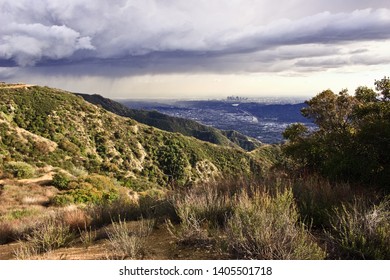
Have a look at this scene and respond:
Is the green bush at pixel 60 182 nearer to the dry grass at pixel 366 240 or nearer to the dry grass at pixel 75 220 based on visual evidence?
the dry grass at pixel 75 220

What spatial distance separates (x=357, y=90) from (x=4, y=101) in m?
46.3

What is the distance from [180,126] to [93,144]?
4992 inches

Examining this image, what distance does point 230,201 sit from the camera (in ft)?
19.0

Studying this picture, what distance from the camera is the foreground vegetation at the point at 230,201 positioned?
12.9 ft

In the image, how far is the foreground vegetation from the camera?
3.92 metres

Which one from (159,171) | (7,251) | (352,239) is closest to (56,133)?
(159,171)

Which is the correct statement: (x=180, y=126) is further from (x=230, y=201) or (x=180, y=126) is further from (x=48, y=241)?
(x=48, y=241)

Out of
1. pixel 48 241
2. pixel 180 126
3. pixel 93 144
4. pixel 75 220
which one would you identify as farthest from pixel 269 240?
pixel 180 126

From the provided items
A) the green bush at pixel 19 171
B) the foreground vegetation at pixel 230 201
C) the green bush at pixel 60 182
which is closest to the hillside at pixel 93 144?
the foreground vegetation at pixel 230 201

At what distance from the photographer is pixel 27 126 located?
4228 cm

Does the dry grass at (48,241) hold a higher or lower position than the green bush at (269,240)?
lower

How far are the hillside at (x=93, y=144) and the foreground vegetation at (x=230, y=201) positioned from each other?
13.7 inches

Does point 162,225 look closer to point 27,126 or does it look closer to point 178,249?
point 178,249

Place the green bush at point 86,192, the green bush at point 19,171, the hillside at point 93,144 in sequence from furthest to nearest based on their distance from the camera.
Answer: the hillside at point 93,144
the green bush at point 19,171
the green bush at point 86,192
